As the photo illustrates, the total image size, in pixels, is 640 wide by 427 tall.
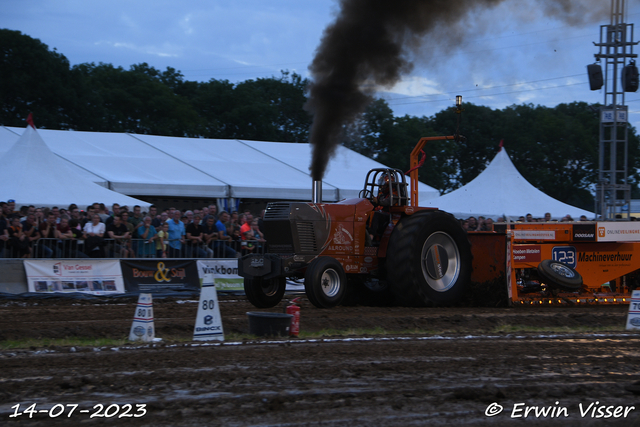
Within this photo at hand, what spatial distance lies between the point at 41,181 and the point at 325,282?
29.8 feet

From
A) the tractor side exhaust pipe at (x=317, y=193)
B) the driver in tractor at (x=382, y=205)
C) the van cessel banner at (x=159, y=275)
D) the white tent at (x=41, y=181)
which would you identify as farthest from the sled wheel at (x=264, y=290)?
the white tent at (x=41, y=181)

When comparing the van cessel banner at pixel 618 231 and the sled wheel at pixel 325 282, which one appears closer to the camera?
the sled wheel at pixel 325 282

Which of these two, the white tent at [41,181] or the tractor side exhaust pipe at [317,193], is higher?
the white tent at [41,181]

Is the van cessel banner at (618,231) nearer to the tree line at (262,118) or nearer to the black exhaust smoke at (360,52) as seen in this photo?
the black exhaust smoke at (360,52)

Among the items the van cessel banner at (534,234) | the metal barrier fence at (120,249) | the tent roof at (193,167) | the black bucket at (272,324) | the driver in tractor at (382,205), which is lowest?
the black bucket at (272,324)

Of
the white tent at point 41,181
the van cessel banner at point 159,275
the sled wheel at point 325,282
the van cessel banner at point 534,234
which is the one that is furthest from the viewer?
the white tent at point 41,181

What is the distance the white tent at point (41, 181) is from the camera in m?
15.2

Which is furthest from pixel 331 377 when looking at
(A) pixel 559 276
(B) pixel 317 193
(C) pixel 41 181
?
(C) pixel 41 181

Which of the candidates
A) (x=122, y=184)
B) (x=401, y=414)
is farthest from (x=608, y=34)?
(x=401, y=414)

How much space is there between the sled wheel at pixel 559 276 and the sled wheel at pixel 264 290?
415cm

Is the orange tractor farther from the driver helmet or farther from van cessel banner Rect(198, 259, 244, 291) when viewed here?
van cessel banner Rect(198, 259, 244, 291)

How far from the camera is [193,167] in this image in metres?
21.9

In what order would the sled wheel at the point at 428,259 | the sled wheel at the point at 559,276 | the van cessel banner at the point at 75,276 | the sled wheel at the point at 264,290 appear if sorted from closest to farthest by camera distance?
the sled wheel at the point at 264,290 → the sled wheel at the point at 428,259 → the sled wheel at the point at 559,276 → the van cessel banner at the point at 75,276

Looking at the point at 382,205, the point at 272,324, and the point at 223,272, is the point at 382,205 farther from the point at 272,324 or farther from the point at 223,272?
the point at 223,272
